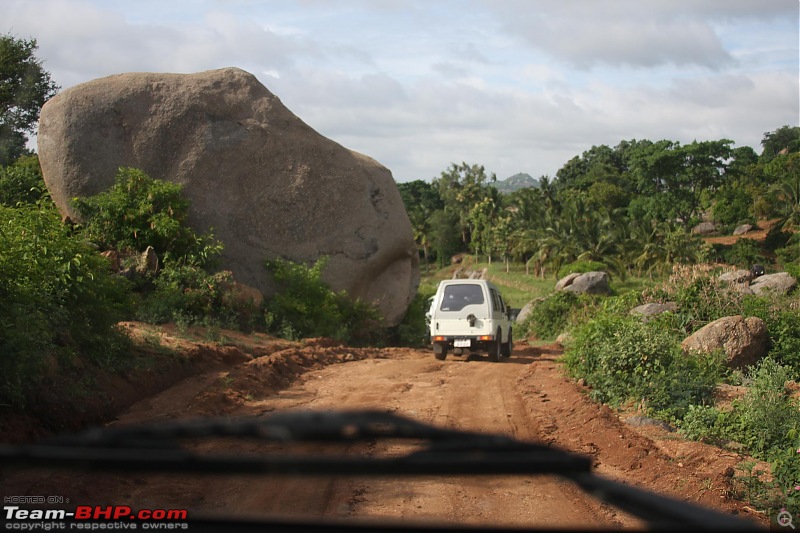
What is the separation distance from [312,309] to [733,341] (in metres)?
10.4

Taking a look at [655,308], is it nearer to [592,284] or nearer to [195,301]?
[195,301]

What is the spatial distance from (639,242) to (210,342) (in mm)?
40781

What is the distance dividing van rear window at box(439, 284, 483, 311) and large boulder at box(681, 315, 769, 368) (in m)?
5.64

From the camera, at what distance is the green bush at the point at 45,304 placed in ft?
26.4

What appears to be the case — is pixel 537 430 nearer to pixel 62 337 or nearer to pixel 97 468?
pixel 62 337

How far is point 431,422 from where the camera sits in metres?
9.38

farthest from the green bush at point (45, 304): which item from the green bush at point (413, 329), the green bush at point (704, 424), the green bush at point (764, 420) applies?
the green bush at point (413, 329)

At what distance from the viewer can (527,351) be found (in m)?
22.0

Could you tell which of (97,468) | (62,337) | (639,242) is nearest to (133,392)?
(62,337)

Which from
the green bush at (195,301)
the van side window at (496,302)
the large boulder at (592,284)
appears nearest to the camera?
the green bush at (195,301)

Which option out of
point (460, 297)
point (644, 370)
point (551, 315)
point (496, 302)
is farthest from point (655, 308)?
point (551, 315)

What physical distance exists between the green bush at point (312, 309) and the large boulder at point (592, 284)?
18844 millimetres

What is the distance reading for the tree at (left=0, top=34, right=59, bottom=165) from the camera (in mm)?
28578

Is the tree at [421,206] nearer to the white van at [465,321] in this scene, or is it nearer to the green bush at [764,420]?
the white van at [465,321]
